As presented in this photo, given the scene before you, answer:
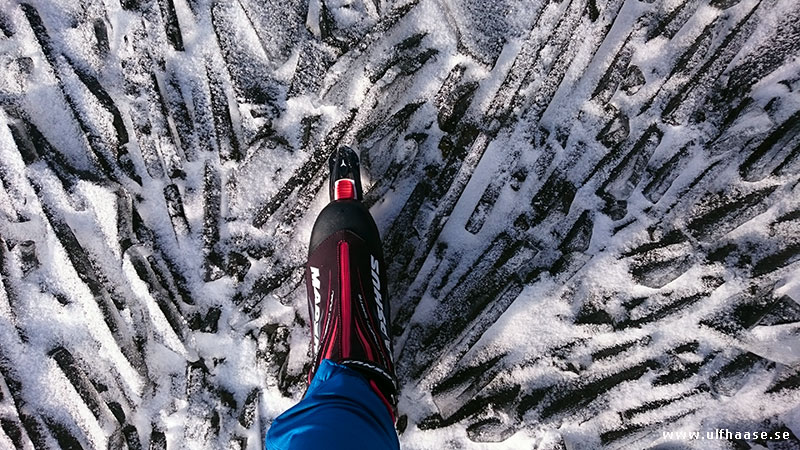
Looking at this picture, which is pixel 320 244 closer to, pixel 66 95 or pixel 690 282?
pixel 66 95

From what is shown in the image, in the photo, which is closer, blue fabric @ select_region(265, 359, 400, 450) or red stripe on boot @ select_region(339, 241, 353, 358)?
blue fabric @ select_region(265, 359, 400, 450)

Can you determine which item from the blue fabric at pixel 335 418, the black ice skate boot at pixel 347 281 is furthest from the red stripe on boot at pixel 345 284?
the blue fabric at pixel 335 418

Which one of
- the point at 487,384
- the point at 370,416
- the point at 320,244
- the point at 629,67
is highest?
the point at 629,67

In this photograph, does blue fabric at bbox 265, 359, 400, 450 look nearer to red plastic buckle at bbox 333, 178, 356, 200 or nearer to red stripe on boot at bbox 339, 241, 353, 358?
red stripe on boot at bbox 339, 241, 353, 358

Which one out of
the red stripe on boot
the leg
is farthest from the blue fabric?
the red stripe on boot

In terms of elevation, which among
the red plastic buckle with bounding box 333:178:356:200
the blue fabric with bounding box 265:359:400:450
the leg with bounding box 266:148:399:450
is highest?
the red plastic buckle with bounding box 333:178:356:200

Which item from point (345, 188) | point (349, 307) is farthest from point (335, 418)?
point (345, 188)

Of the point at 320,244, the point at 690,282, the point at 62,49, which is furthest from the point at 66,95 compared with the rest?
the point at 690,282
